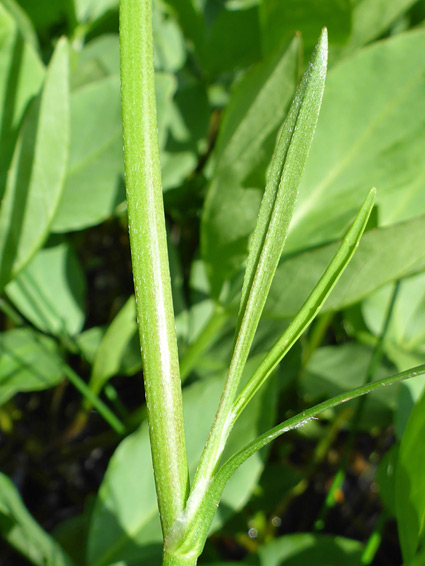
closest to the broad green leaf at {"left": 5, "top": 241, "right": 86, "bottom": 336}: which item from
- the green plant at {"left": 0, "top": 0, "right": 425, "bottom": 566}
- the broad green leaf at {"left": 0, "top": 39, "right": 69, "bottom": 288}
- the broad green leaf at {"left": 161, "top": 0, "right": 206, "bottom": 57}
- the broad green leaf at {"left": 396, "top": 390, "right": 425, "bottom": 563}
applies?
the green plant at {"left": 0, "top": 0, "right": 425, "bottom": 566}

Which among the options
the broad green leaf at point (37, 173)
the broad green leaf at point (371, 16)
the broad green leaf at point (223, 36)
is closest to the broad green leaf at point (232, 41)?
the broad green leaf at point (223, 36)

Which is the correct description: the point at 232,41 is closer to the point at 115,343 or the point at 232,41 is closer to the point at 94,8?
the point at 94,8

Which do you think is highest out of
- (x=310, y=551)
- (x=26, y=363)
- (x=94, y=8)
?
(x=94, y=8)

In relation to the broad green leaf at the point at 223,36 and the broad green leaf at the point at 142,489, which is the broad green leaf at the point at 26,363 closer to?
the broad green leaf at the point at 142,489

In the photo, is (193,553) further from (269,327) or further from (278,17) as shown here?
(278,17)

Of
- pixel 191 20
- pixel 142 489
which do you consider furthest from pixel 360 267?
pixel 191 20

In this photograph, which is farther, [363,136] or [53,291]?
[53,291]

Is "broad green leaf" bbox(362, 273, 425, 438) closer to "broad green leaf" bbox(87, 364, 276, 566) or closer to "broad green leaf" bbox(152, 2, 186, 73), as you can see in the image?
"broad green leaf" bbox(87, 364, 276, 566)
